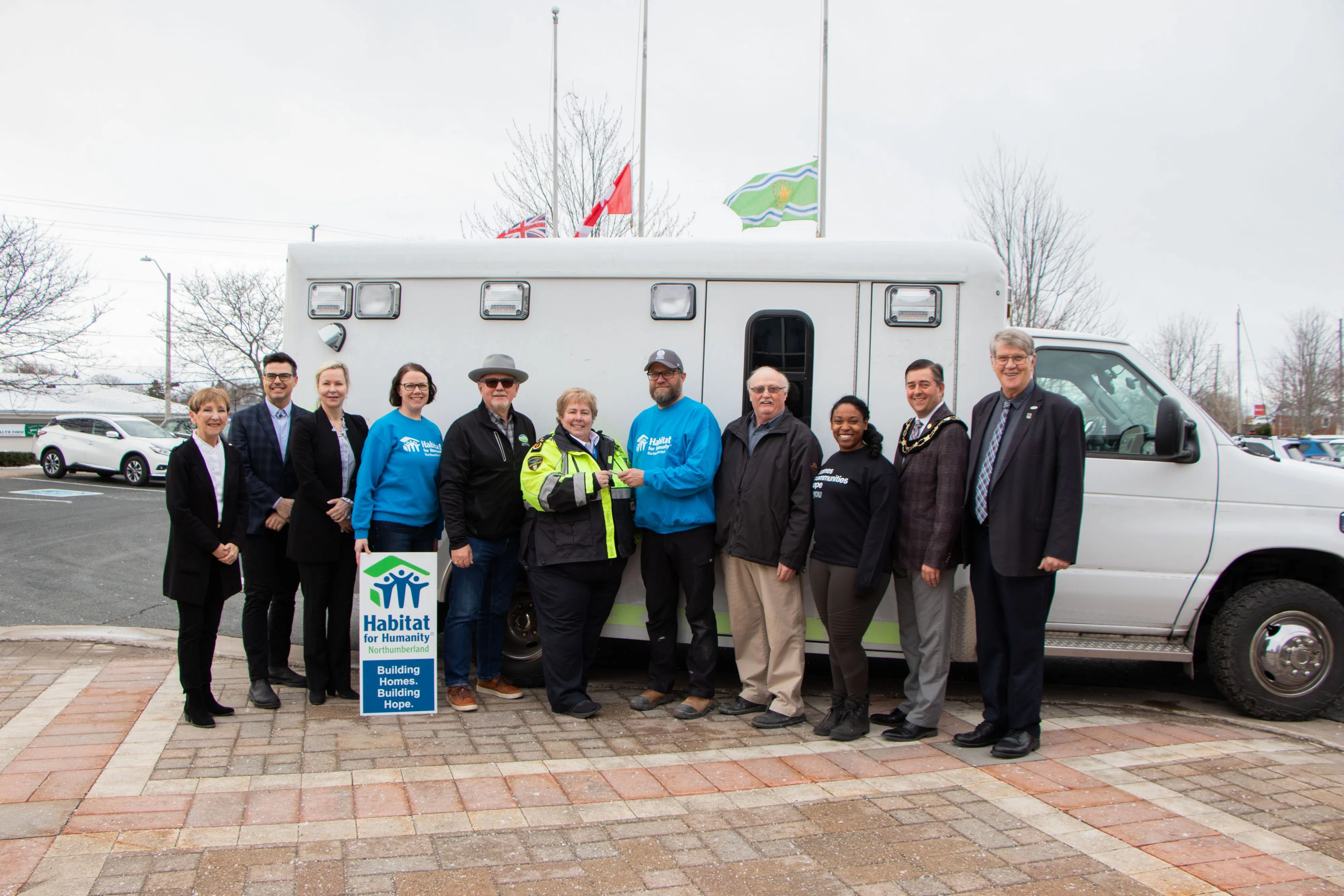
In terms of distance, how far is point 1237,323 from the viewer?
48.0 meters

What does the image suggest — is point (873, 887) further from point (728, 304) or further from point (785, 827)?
point (728, 304)

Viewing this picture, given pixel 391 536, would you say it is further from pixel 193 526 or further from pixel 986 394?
pixel 986 394

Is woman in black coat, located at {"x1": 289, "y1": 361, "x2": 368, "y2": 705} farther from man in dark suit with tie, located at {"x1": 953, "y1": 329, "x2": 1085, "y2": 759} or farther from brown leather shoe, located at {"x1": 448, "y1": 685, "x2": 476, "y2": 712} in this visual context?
man in dark suit with tie, located at {"x1": 953, "y1": 329, "x2": 1085, "y2": 759}

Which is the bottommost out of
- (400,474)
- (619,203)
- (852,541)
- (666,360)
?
(852,541)

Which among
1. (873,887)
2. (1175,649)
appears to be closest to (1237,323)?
(1175,649)

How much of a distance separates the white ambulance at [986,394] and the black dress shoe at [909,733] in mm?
540

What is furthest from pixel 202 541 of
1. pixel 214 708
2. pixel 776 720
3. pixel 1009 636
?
pixel 1009 636

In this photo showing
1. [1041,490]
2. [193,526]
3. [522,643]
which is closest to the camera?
[1041,490]

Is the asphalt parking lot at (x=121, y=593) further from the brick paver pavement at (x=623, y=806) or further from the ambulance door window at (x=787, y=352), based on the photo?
the ambulance door window at (x=787, y=352)

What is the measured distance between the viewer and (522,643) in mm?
5883

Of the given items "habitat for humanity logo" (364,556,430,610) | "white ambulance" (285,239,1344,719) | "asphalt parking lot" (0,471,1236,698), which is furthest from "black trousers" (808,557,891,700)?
"habitat for humanity logo" (364,556,430,610)

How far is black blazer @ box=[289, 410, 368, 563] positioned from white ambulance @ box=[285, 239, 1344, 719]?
1304mm

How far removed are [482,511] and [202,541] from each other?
142 cm

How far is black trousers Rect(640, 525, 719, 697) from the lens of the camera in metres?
5.20
